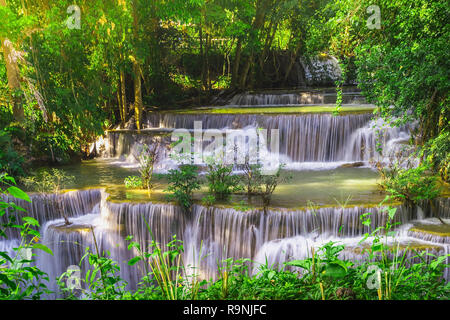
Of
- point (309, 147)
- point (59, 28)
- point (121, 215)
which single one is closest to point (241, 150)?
point (309, 147)

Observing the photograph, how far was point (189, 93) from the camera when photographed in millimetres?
20188

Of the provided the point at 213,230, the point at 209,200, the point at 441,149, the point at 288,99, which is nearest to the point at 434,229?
the point at 441,149

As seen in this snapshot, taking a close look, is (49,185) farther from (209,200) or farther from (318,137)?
(318,137)

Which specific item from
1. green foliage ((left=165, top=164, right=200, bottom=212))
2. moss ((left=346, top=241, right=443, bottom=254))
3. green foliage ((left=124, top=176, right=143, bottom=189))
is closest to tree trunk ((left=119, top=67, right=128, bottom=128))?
green foliage ((left=124, top=176, right=143, bottom=189))

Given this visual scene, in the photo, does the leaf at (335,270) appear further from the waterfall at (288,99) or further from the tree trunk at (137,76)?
the waterfall at (288,99)

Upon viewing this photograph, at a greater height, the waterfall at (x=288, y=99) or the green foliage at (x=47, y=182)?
the waterfall at (x=288, y=99)

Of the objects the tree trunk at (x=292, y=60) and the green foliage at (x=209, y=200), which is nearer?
the green foliage at (x=209, y=200)

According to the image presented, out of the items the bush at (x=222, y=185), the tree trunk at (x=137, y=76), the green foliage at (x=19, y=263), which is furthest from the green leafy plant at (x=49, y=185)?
the green foliage at (x=19, y=263)

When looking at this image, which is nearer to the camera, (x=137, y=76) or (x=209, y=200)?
(x=209, y=200)

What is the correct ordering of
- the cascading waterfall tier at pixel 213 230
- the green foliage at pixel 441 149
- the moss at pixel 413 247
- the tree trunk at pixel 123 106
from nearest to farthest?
the moss at pixel 413 247 → the cascading waterfall tier at pixel 213 230 → the green foliage at pixel 441 149 → the tree trunk at pixel 123 106

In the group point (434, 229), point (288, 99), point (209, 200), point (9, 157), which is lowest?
point (434, 229)

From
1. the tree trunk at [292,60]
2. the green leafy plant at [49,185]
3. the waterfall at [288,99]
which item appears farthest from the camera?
the tree trunk at [292,60]

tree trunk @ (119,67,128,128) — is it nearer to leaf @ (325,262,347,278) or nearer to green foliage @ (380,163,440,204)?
green foliage @ (380,163,440,204)

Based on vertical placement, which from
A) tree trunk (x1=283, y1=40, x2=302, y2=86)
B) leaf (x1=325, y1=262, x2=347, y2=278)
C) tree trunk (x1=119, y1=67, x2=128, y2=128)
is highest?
tree trunk (x1=283, y1=40, x2=302, y2=86)
